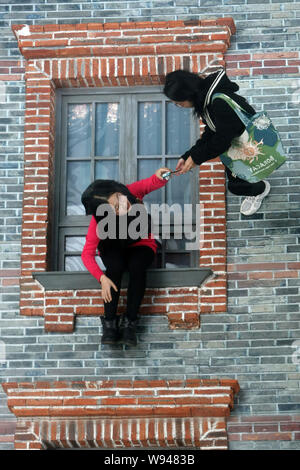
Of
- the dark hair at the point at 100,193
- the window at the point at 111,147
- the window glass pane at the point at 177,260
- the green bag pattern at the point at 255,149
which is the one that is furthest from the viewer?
the window at the point at 111,147

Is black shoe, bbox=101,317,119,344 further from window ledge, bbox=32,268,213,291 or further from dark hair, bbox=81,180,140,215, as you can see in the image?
dark hair, bbox=81,180,140,215

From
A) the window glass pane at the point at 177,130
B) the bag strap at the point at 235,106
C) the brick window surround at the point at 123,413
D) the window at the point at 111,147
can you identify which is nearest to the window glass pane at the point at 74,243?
the window at the point at 111,147

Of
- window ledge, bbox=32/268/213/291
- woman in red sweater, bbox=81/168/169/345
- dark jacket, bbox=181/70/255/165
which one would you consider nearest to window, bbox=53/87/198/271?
window ledge, bbox=32/268/213/291

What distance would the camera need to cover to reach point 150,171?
28.7 ft

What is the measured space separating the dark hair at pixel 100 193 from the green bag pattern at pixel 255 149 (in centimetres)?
90

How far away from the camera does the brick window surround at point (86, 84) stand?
8.24m

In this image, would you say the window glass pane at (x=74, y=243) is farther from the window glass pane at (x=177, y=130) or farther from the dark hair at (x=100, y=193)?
the window glass pane at (x=177, y=130)

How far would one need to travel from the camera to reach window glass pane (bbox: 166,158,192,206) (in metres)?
8.70

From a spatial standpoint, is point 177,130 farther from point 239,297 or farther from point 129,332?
point 129,332

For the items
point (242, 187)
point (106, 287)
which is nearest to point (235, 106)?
point (242, 187)

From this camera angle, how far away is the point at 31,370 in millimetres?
8141

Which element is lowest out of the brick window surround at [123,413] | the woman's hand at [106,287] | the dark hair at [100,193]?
the brick window surround at [123,413]

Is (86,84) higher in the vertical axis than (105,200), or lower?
higher

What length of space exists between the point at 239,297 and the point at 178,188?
1.22 meters
